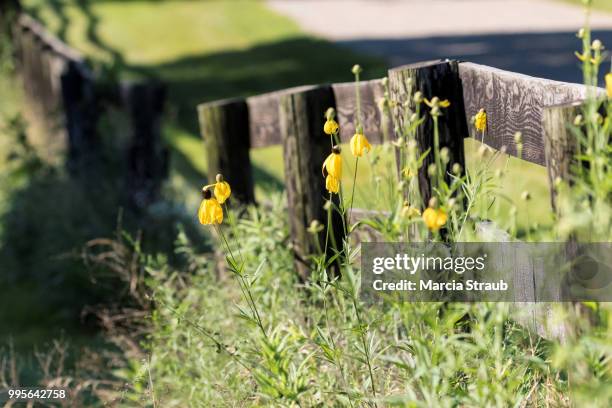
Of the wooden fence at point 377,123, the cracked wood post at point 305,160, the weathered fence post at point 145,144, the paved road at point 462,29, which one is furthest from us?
the paved road at point 462,29

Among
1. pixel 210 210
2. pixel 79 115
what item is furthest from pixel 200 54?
pixel 210 210

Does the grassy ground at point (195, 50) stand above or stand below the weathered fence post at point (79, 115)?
above

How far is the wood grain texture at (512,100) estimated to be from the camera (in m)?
2.97

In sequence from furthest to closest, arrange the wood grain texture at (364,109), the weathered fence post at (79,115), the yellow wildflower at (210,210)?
1. the weathered fence post at (79,115)
2. the wood grain texture at (364,109)
3. the yellow wildflower at (210,210)

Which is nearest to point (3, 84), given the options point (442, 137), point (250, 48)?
point (250, 48)

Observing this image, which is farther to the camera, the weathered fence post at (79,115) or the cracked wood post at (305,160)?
the weathered fence post at (79,115)

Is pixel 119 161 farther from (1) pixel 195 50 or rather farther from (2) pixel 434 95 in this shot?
(1) pixel 195 50

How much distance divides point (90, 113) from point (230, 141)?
11.3 feet

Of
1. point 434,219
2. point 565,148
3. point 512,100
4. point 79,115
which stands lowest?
point 434,219

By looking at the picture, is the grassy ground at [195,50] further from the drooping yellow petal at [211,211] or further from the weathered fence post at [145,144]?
the drooping yellow petal at [211,211]

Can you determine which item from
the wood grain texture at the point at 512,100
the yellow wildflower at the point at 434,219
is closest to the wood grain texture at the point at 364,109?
the wood grain texture at the point at 512,100

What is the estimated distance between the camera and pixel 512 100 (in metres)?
3.18

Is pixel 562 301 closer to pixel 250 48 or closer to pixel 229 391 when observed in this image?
pixel 229 391

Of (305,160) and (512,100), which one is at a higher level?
(512,100)
